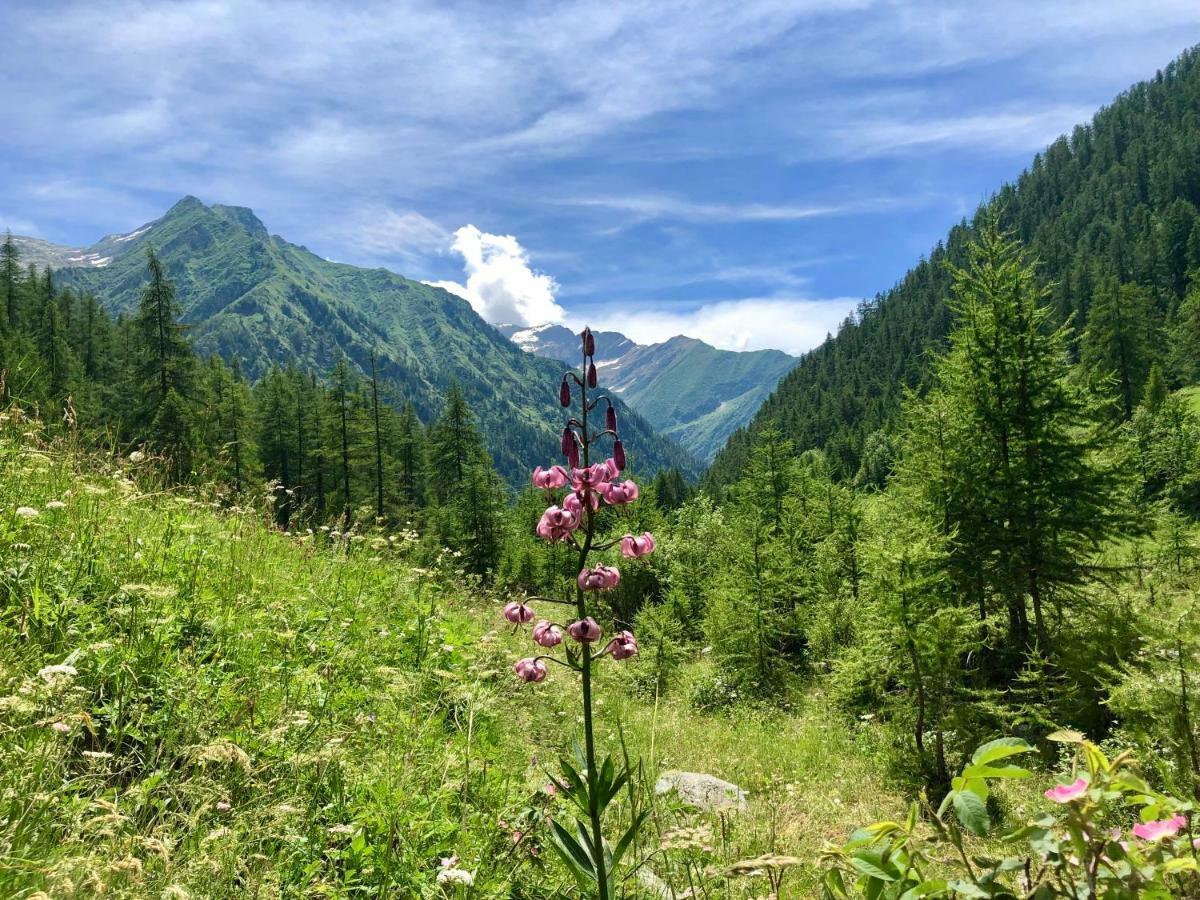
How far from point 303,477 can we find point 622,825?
171 ft

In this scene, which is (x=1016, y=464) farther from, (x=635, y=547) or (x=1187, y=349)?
(x=1187, y=349)

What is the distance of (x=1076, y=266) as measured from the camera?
10788 centimetres

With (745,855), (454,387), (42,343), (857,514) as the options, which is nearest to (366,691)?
(745,855)

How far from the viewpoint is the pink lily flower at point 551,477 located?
2920mm

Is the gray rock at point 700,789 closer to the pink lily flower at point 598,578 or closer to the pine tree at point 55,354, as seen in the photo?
the pink lily flower at point 598,578

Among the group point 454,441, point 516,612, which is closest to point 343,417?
point 454,441

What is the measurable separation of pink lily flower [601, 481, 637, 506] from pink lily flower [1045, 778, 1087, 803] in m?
1.84

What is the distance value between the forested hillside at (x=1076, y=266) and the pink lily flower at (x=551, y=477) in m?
74.1

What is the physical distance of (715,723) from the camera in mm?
13586

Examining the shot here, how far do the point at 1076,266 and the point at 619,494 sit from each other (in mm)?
136887

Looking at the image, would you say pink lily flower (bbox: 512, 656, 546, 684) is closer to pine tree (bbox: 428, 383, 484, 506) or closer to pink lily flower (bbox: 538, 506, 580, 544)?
pink lily flower (bbox: 538, 506, 580, 544)

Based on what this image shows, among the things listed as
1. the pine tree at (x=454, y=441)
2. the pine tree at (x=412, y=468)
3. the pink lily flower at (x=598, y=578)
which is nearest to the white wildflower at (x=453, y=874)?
the pink lily flower at (x=598, y=578)

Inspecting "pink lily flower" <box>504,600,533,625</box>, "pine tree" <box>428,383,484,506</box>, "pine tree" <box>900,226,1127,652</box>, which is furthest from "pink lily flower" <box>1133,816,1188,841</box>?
"pine tree" <box>428,383,484,506</box>

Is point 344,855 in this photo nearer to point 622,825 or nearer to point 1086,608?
point 622,825
